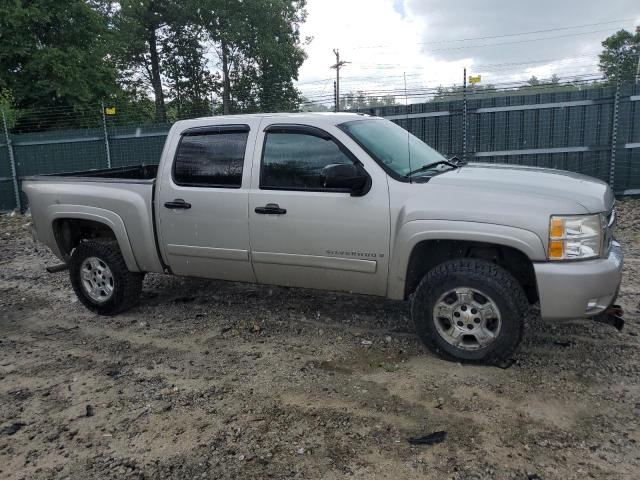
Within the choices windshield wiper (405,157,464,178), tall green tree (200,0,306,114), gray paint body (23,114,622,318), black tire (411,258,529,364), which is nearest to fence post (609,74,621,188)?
windshield wiper (405,157,464,178)

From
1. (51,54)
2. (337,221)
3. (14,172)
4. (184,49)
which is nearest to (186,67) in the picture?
(184,49)

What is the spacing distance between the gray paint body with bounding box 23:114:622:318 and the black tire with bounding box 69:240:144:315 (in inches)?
8.4

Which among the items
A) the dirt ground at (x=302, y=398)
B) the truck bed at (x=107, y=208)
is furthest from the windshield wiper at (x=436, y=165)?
the truck bed at (x=107, y=208)

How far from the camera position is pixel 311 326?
16.4ft

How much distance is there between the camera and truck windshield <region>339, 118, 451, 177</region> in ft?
14.1

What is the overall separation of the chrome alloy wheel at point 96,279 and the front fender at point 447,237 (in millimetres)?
2948

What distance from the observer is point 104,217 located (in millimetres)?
5234

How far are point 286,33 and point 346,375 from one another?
32.7 metres

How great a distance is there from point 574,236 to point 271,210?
7.41 ft

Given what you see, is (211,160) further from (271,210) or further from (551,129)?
(551,129)

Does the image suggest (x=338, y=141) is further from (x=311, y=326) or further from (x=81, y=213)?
(x=81, y=213)

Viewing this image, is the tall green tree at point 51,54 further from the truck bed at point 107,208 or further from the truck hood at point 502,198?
the truck hood at point 502,198

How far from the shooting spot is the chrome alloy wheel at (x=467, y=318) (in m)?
3.85

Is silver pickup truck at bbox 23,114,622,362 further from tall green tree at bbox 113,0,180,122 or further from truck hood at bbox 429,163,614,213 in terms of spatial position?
tall green tree at bbox 113,0,180,122
